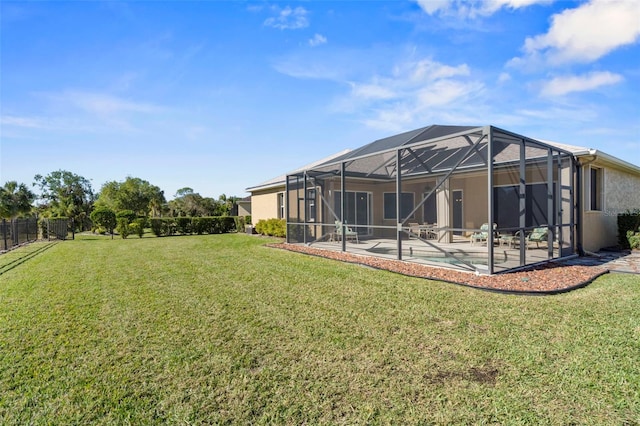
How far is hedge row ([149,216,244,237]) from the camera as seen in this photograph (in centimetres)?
1912

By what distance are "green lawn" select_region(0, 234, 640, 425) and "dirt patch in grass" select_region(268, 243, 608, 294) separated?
0.31 meters

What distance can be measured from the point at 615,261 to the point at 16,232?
70.8ft

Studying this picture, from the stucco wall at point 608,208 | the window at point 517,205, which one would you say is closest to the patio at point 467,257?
the window at point 517,205

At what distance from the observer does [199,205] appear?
129ft

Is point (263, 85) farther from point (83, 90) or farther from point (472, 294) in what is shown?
point (472, 294)

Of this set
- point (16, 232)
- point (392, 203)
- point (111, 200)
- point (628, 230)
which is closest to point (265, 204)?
point (392, 203)

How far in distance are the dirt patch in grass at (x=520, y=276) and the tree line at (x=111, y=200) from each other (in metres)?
32.8

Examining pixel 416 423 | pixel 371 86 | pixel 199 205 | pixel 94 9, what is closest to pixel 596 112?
pixel 371 86

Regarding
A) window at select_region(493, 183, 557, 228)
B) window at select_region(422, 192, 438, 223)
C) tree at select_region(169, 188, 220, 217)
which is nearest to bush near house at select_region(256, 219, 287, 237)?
window at select_region(422, 192, 438, 223)

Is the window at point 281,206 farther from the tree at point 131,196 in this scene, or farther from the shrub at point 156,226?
the tree at point 131,196

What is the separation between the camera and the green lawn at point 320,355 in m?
2.39

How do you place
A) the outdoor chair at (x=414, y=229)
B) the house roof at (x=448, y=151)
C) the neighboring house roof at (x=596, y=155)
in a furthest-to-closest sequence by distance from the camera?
the outdoor chair at (x=414, y=229)
the neighboring house roof at (x=596, y=155)
the house roof at (x=448, y=151)

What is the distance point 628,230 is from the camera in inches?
387

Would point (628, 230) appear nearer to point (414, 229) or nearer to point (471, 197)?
point (471, 197)
